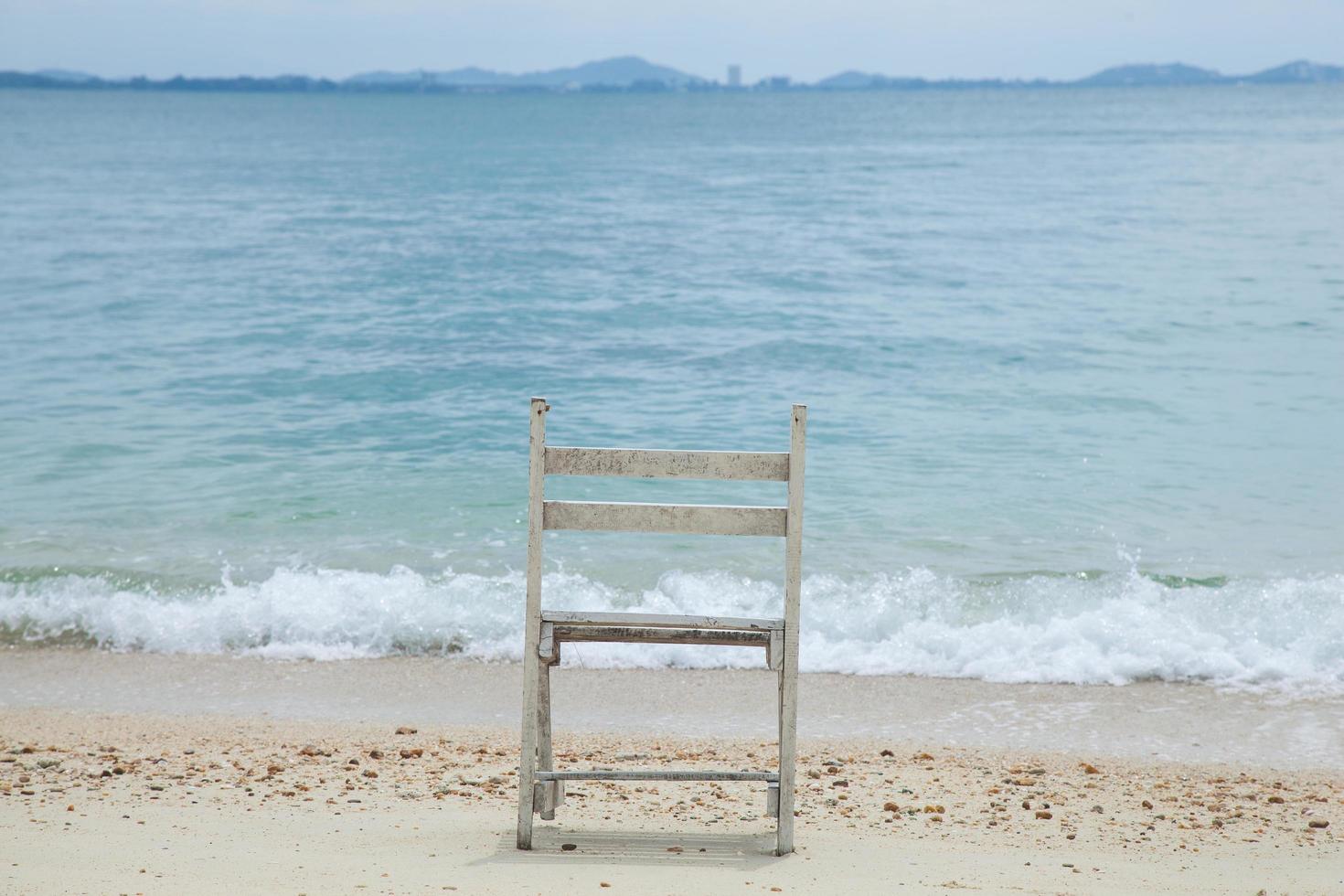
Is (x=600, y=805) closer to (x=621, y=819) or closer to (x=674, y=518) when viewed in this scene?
(x=621, y=819)

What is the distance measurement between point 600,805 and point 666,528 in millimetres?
1501

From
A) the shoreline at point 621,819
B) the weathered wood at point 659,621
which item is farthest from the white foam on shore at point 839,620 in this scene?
the weathered wood at point 659,621

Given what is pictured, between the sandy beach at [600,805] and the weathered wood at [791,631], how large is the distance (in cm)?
19

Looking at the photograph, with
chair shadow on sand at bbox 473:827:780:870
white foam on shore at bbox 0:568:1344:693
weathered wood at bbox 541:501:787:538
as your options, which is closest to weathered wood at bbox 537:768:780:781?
chair shadow on sand at bbox 473:827:780:870

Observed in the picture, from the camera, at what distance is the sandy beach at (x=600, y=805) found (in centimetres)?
431

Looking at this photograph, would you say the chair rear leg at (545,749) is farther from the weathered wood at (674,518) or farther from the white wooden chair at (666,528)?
the weathered wood at (674,518)

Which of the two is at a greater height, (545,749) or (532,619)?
(532,619)

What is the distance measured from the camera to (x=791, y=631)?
4.29m

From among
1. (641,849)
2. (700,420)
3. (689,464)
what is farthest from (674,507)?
(700,420)

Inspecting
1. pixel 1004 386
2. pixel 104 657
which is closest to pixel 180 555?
pixel 104 657

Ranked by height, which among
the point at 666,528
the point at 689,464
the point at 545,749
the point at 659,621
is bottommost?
the point at 545,749

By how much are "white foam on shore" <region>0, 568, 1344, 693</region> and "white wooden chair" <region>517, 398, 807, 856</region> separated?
3.42m

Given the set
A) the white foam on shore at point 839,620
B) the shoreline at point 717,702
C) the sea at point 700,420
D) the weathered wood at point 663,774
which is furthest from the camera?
the sea at point 700,420

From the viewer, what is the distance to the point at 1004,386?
1570 cm
